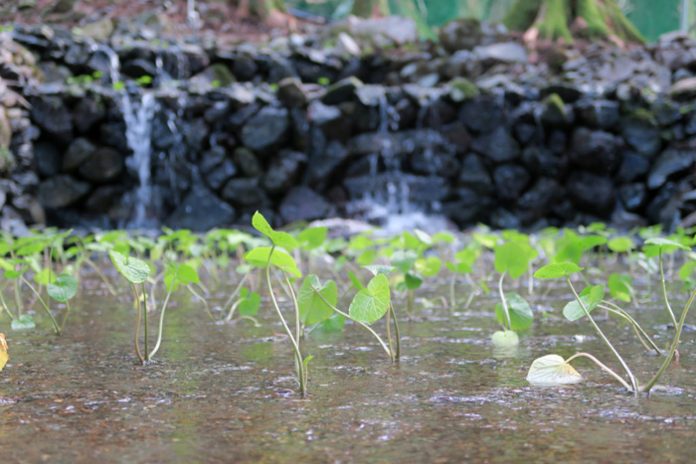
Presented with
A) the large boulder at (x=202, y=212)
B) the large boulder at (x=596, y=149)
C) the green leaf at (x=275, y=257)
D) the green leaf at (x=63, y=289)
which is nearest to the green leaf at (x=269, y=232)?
the green leaf at (x=275, y=257)

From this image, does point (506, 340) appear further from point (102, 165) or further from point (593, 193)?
point (593, 193)

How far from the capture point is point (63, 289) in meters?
1.87

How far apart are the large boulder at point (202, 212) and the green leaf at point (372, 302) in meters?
8.95

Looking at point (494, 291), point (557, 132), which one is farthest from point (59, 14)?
point (494, 291)

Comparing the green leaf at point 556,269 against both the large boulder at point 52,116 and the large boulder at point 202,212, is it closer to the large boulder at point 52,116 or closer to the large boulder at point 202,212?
the large boulder at point 202,212

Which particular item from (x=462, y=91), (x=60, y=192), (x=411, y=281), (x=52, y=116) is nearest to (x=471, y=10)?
(x=462, y=91)

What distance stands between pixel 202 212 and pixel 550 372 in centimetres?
934

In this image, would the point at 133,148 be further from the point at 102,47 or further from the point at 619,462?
the point at 619,462

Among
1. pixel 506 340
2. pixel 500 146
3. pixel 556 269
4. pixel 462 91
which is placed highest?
pixel 462 91

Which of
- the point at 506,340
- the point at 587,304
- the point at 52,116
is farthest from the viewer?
the point at 52,116

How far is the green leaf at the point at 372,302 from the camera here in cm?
133

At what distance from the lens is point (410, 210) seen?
35.8 feet

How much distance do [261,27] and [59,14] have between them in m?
4.38

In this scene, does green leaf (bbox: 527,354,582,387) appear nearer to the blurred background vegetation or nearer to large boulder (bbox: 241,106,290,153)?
large boulder (bbox: 241,106,290,153)
